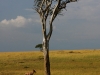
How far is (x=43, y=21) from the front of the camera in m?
21.0

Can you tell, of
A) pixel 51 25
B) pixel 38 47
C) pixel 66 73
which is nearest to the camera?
pixel 51 25

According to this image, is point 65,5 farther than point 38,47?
No

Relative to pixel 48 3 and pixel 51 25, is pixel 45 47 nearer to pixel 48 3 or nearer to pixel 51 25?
pixel 51 25

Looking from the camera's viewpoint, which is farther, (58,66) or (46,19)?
(58,66)

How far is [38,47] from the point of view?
70000 mm

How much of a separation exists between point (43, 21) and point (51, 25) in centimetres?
66

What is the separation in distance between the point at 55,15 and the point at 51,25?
0.82 m

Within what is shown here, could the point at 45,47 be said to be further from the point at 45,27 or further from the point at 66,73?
the point at 66,73

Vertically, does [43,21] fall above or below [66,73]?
above

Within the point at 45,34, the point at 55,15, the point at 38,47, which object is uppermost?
the point at 55,15

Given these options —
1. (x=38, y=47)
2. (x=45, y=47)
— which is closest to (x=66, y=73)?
(x=45, y=47)

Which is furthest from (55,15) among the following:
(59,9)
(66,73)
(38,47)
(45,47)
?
(38,47)

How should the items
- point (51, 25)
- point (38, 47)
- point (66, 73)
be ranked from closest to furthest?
1. point (51, 25)
2. point (66, 73)
3. point (38, 47)

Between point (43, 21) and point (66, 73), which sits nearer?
point (43, 21)
